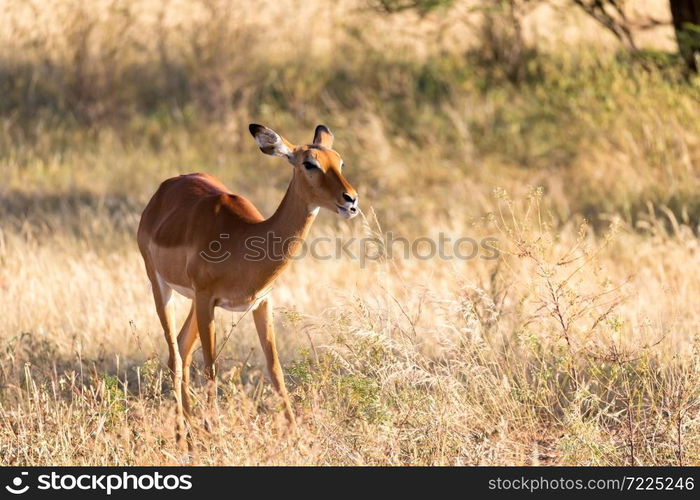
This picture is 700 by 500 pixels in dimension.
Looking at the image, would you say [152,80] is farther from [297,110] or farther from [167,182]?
[167,182]

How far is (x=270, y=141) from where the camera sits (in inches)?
216

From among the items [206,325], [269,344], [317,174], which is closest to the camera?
[317,174]

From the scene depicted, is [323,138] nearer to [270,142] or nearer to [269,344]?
[270,142]

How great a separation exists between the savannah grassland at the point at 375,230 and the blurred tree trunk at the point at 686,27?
384mm

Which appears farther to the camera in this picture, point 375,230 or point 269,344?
point 375,230

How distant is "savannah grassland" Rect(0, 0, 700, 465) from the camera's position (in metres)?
5.68

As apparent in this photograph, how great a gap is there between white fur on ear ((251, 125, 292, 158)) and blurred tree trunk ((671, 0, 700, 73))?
794cm

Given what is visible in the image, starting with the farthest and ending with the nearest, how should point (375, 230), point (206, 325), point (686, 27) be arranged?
point (686, 27) → point (375, 230) → point (206, 325)

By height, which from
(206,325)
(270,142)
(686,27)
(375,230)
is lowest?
(375,230)

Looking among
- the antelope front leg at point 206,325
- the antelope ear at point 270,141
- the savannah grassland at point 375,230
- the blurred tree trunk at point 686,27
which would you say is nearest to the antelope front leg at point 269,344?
the savannah grassland at point 375,230

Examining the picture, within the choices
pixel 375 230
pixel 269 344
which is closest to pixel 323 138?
pixel 269 344

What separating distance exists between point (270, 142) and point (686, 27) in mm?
8058

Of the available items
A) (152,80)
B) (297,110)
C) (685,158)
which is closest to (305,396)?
(685,158)

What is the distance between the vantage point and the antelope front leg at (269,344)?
19.3ft
